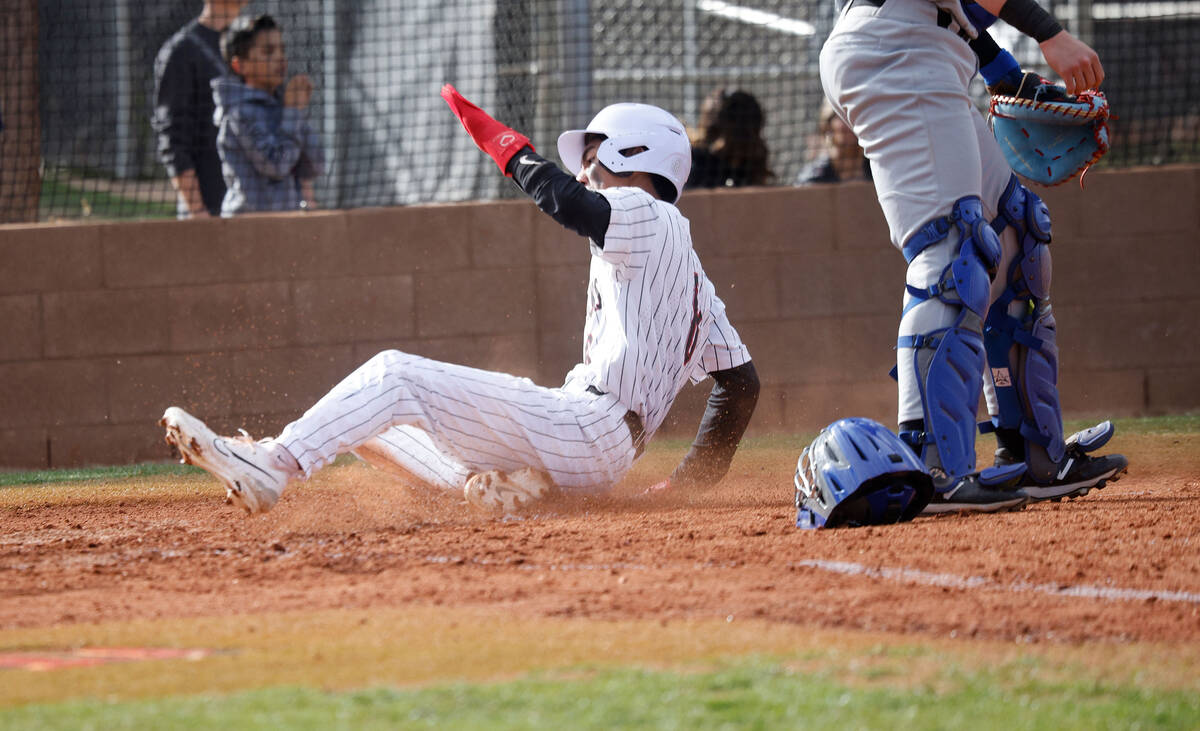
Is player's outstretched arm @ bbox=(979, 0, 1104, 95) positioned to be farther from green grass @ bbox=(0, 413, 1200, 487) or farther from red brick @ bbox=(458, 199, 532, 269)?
red brick @ bbox=(458, 199, 532, 269)

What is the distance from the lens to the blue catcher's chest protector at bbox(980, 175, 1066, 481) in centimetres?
417

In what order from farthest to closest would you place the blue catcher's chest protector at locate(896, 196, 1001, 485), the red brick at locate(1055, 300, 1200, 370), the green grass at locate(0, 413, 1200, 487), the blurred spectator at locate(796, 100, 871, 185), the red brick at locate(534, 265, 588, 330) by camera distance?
the blurred spectator at locate(796, 100, 871, 185)
the red brick at locate(1055, 300, 1200, 370)
the red brick at locate(534, 265, 588, 330)
the green grass at locate(0, 413, 1200, 487)
the blue catcher's chest protector at locate(896, 196, 1001, 485)

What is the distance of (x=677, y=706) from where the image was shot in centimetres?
217

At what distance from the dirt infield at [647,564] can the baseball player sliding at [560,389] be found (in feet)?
0.58

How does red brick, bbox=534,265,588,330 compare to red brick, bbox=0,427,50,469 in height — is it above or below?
above

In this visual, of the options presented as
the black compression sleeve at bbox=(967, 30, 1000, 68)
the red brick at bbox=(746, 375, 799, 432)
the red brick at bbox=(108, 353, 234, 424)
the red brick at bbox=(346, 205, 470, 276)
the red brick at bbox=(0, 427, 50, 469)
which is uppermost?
the black compression sleeve at bbox=(967, 30, 1000, 68)

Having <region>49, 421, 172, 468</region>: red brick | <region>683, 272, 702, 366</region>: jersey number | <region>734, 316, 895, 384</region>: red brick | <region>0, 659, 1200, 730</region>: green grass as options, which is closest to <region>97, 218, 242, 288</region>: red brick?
<region>49, 421, 172, 468</region>: red brick

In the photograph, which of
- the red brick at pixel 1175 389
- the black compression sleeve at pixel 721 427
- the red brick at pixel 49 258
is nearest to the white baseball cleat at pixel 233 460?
the black compression sleeve at pixel 721 427

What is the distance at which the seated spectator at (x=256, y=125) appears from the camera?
7.41 metres

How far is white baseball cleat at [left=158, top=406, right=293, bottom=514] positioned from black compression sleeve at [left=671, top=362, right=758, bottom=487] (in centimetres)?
168

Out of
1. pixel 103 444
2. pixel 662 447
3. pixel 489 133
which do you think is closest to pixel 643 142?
pixel 489 133

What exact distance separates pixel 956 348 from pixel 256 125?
4.77 m

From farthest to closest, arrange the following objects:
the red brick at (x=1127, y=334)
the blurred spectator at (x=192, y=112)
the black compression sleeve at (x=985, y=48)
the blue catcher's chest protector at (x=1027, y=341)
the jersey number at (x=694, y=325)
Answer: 1. the blurred spectator at (x=192, y=112)
2. the red brick at (x=1127, y=334)
3. the jersey number at (x=694, y=325)
4. the black compression sleeve at (x=985, y=48)
5. the blue catcher's chest protector at (x=1027, y=341)

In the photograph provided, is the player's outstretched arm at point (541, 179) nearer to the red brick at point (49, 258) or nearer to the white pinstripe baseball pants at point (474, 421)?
the white pinstripe baseball pants at point (474, 421)
